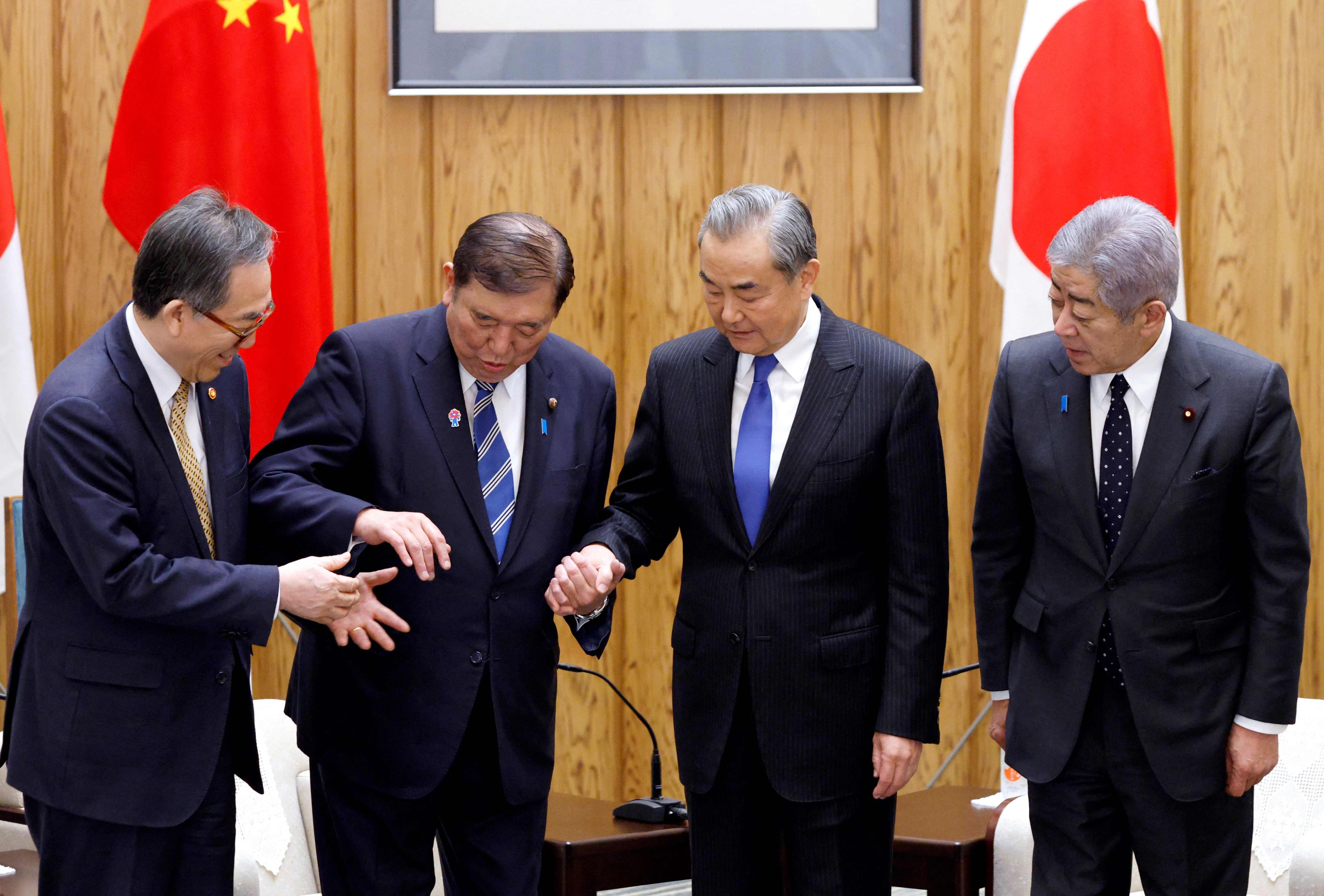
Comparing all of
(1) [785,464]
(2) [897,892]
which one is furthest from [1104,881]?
(2) [897,892]

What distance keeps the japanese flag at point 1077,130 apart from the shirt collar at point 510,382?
1500 mm

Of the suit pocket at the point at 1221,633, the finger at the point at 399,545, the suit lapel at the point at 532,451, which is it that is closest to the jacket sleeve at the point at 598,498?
the suit lapel at the point at 532,451

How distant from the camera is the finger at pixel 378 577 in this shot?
81.4 inches

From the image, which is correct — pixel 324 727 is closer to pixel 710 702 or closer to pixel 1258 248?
pixel 710 702

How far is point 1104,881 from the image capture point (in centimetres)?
214

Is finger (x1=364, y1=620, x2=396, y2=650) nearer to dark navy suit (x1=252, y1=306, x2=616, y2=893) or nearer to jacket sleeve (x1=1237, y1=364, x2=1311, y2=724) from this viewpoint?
dark navy suit (x1=252, y1=306, x2=616, y2=893)

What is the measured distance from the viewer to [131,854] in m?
1.95

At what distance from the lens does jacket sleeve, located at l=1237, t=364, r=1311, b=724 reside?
6.76ft

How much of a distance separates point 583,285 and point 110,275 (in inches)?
50.0

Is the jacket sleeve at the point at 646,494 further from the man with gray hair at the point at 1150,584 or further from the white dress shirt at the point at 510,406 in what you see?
the man with gray hair at the point at 1150,584

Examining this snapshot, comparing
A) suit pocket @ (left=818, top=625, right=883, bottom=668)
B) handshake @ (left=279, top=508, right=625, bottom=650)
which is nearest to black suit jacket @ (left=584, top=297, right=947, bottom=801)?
suit pocket @ (left=818, top=625, right=883, bottom=668)

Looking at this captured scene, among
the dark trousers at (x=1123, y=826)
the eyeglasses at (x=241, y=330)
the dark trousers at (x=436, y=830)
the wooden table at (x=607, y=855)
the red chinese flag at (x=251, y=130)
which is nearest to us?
the eyeglasses at (x=241, y=330)

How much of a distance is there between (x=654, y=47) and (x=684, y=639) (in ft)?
6.15

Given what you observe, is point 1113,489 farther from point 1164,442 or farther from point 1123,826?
point 1123,826
